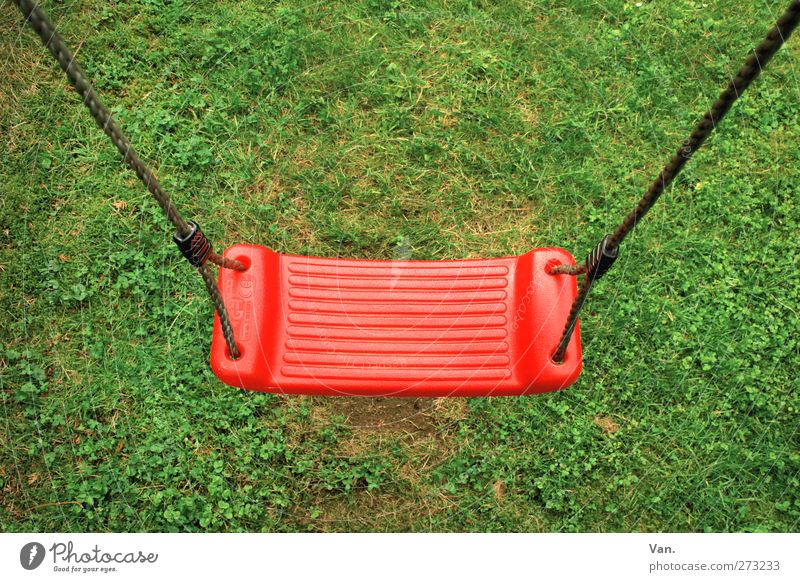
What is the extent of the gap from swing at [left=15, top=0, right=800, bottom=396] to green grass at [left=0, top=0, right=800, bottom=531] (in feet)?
2.04

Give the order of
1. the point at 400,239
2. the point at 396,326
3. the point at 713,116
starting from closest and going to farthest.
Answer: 1. the point at 713,116
2. the point at 396,326
3. the point at 400,239

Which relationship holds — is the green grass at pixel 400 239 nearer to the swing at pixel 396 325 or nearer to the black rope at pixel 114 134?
the swing at pixel 396 325

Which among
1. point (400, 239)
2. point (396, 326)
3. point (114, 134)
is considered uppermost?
point (114, 134)

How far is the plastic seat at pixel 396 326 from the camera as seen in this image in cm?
184

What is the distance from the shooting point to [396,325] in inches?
76.4

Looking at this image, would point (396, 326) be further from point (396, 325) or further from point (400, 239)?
point (400, 239)

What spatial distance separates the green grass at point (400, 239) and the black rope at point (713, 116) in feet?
2.99

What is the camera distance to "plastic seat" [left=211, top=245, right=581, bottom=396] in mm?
1841

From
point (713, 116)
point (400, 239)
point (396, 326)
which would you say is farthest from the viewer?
point (400, 239)

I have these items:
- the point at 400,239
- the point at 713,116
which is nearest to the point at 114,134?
the point at 713,116

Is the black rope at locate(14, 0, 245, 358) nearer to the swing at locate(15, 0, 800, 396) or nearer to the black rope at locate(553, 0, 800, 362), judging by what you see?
the swing at locate(15, 0, 800, 396)

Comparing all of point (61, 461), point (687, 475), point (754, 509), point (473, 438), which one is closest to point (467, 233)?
point (473, 438)

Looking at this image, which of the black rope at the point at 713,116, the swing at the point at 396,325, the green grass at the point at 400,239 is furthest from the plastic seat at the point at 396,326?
the green grass at the point at 400,239

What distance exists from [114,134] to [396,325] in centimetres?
96
